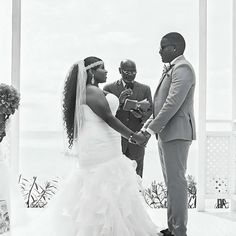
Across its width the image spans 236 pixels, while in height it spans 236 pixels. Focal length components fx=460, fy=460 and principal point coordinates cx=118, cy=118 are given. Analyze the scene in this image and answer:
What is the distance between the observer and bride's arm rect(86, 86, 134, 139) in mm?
3619

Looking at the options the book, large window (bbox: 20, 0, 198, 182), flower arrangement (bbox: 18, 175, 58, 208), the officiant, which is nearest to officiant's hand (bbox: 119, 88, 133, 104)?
the officiant

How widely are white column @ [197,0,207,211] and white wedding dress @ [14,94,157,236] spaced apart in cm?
178

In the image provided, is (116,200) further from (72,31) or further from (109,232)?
(72,31)

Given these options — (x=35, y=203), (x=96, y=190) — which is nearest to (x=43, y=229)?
(x=96, y=190)

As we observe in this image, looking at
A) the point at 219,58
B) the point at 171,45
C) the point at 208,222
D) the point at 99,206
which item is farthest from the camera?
the point at 219,58

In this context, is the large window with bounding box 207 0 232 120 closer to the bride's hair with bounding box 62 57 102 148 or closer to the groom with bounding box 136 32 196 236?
the groom with bounding box 136 32 196 236

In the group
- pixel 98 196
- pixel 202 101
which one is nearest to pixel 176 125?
pixel 98 196

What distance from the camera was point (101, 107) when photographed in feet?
11.9

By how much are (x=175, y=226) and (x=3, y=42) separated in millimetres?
3087

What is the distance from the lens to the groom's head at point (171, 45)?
12.2 feet

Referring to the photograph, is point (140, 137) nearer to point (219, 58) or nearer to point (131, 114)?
point (131, 114)

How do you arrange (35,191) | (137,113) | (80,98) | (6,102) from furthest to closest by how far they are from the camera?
(35,191), (137,113), (80,98), (6,102)

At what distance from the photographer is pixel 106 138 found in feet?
12.1

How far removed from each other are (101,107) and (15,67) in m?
1.97
